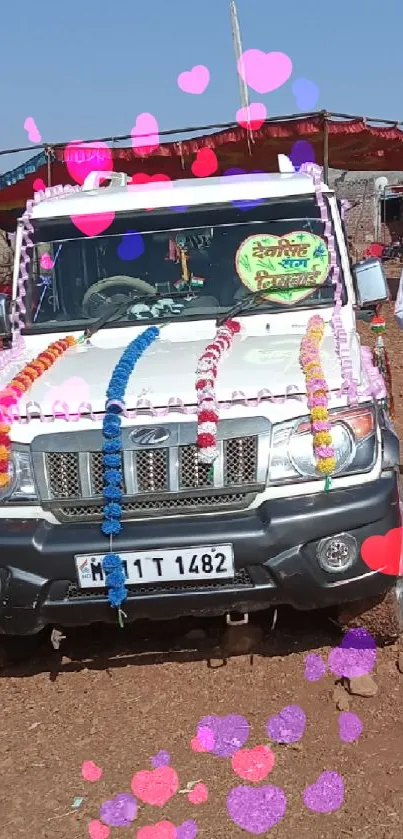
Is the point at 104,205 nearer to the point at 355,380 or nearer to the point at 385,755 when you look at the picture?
the point at 355,380

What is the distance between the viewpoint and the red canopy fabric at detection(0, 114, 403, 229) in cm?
1092

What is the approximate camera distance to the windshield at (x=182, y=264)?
436 cm

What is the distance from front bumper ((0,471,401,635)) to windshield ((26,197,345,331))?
145 centimetres
